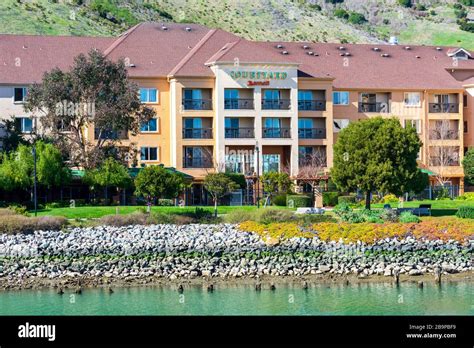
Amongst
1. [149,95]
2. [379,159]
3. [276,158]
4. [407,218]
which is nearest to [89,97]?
[149,95]

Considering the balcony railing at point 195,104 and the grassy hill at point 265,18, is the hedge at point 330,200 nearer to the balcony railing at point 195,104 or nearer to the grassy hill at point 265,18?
the balcony railing at point 195,104

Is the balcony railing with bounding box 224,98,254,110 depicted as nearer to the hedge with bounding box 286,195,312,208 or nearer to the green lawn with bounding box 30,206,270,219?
the hedge with bounding box 286,195,312,208

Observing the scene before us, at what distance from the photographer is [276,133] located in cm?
8031

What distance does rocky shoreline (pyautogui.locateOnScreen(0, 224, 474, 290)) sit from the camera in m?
43.2

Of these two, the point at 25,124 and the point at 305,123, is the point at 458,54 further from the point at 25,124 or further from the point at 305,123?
the point at 25,124

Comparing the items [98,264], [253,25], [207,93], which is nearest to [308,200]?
[207,93]

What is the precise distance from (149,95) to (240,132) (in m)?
7.44

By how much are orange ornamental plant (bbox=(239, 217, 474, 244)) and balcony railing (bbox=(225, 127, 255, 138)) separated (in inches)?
1068

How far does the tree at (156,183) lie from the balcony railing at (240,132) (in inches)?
711

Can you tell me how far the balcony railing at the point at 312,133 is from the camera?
270ft
